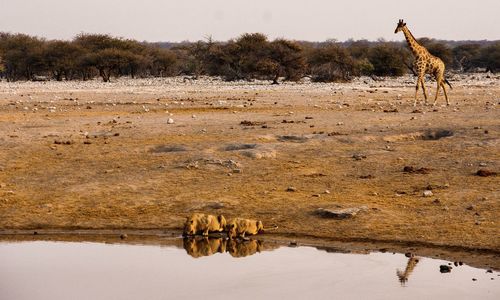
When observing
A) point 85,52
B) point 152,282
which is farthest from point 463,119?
point 85,52

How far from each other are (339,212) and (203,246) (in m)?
2.56

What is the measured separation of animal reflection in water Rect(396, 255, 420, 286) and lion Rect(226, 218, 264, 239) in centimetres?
262

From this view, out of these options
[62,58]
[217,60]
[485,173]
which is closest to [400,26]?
[485,173]

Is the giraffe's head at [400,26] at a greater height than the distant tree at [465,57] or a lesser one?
greater

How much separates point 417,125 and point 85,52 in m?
51.3

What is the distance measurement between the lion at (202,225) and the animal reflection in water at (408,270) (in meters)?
3.19

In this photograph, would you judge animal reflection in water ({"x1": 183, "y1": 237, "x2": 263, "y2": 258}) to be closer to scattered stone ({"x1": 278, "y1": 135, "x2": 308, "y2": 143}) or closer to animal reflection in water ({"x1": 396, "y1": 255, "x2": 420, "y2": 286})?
animal reflection in water ({"x1": 396, "y1": 255, "x2": 420, "y2": 286})

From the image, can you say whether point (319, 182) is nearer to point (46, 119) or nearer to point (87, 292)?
point (87, 292)

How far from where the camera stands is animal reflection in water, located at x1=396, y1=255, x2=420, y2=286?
1126 cm

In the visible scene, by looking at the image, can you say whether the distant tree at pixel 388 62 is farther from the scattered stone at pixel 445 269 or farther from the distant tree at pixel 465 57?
the scattered stone at pixel 445 269

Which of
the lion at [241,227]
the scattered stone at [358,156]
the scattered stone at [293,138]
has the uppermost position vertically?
the scattered stone at [293,138]

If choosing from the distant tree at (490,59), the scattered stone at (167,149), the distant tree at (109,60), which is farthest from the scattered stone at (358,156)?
the distant tree at (490,59)

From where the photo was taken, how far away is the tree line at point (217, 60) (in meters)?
57.6

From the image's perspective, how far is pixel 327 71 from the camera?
58375 millimetres
